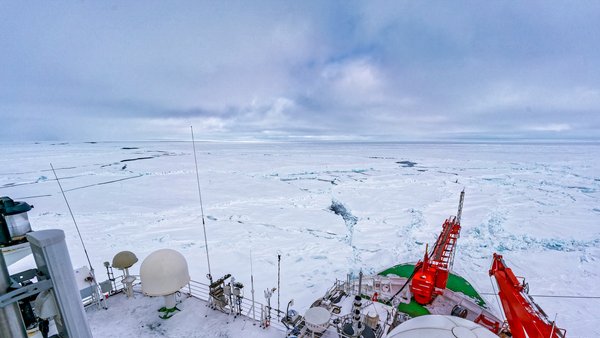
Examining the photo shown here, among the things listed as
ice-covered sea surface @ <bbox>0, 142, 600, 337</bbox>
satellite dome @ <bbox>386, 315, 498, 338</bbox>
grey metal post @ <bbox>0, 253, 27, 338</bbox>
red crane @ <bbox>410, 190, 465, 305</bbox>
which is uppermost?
grey metal post @ <bbox>0, 253, 27, 338</bbox>

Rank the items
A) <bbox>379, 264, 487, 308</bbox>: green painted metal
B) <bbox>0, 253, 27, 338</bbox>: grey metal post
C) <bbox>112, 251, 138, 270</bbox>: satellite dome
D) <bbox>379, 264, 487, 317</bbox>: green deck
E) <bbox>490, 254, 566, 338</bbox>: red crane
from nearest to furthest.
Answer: <bbox>0, 253, 27, 338</bbox>: grey metal post
<bbox>490, 254, 566, 338</bbox>: red crane
<bbox>112, 251, 138, 270</bbox>: satellite dome
<bbox>379, 264, 487, 317</bbox>: green deck
<bbox>379, 264, 487, 308</bbox>: green painted metal

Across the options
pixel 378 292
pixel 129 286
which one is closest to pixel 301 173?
pixel 378 292

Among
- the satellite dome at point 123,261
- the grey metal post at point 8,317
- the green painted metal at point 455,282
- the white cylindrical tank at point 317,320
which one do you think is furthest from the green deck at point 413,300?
the grey metal post at point 8,317

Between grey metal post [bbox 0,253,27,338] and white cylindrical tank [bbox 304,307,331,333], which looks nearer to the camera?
grey metal post [bbox 0,253,27,338]

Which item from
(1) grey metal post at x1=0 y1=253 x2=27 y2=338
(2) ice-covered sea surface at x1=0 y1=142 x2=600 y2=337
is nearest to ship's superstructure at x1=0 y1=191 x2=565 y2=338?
(1) grey metal post at x1=0 y1=253 x2=27 y2=338

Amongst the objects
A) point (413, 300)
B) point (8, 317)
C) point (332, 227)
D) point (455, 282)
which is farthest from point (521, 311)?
point (332, 227)

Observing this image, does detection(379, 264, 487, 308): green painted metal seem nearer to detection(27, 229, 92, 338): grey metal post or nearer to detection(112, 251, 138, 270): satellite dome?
detection(112, 251, 138, 270): satellite dome

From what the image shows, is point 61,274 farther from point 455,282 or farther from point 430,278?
point 455,282
